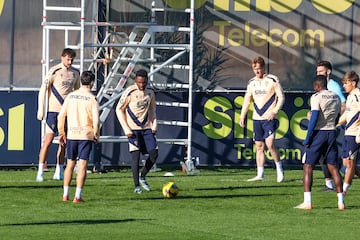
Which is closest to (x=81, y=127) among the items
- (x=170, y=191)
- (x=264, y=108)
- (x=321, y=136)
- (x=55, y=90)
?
(x=170, y=191)

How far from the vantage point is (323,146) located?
16.5 m

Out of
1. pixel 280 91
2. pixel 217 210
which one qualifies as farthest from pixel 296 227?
pixel 280 91

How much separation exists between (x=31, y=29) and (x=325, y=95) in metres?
8.00

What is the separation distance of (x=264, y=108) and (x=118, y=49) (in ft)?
13.1

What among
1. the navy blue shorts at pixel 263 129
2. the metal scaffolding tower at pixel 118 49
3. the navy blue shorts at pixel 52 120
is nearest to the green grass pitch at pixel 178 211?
the navy blue shorts at pixel 263 129

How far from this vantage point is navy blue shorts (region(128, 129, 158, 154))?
18.3 metres

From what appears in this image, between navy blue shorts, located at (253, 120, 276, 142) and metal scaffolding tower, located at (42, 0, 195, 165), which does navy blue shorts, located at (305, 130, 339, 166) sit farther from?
metal scaffolding tower, located at (42, 0, 195, 165)

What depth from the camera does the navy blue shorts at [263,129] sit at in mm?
20219

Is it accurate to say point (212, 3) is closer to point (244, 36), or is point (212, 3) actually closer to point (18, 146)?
point (244, 36)

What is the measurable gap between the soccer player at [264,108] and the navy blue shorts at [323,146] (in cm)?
353

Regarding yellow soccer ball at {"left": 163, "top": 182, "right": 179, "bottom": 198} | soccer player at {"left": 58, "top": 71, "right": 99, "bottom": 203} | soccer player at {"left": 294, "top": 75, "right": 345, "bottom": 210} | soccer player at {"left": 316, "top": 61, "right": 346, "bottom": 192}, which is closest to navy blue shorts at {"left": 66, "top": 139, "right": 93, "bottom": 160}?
soccer player at {"left": 58, "top": 71, "right": 99, "bottom": 203}

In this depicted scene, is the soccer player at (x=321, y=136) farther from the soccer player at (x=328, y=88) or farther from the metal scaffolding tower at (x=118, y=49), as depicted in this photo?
the metal scaffolding tower at (x=118, y=49)

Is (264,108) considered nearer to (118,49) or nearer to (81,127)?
(118,49)

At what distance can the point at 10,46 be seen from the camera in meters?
22.3
